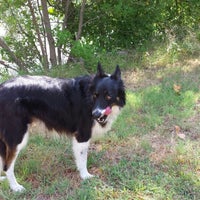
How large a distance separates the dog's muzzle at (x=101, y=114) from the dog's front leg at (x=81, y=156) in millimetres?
321

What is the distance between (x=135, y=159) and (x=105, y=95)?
1013 millimetres

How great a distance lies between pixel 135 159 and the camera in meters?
4.04

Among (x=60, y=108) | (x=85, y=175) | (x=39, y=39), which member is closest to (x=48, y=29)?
(x=39, y=39)

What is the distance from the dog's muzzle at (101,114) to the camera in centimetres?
335

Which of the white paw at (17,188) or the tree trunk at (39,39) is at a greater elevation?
the tree trunk at (39,39)

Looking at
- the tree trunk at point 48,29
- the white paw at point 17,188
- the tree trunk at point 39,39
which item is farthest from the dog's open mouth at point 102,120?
the tree trunk at point 48,29

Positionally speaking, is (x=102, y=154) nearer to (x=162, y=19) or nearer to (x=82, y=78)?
(x=82, y=78)

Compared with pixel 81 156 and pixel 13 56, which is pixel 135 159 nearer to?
pixel 81 156

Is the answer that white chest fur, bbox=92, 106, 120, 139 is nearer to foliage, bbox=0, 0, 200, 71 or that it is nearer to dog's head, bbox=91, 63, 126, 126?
dog's head, bbox=91, 63, 126, 126

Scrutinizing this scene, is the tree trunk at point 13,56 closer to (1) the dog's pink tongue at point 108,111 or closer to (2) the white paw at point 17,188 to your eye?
(2) the white paw at point 17,188

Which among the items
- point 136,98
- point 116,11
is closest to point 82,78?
point 136,98

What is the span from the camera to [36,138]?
14.9 feet

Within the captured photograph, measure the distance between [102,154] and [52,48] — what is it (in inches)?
166

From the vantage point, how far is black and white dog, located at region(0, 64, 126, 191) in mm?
3434
